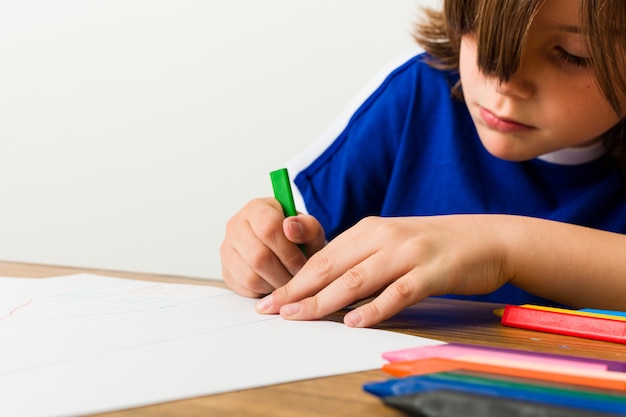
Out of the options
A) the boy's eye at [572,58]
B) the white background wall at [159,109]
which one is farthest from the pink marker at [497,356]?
the white background wall at [159,109]

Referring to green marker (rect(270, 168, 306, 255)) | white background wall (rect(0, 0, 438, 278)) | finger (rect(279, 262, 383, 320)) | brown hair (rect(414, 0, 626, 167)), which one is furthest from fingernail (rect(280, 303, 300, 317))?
white background wall (rect(0, 0, 438, 278))

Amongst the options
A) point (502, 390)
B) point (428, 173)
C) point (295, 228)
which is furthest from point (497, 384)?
point (428, 173)

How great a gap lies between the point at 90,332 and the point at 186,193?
1.08 m

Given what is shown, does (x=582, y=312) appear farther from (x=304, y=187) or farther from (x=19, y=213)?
(x=19, y=213)

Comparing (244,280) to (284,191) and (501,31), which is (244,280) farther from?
(501,31)

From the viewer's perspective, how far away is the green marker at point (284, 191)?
21.3 inches

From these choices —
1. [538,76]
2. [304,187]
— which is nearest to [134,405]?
[538,76]

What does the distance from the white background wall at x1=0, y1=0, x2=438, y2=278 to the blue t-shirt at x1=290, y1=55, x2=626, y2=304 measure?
450 millimetres

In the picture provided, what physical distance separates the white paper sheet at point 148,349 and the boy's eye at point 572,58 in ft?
0.94

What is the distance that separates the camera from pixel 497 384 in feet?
0.89

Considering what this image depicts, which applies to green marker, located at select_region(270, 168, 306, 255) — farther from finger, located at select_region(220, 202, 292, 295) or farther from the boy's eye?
the boy's eye

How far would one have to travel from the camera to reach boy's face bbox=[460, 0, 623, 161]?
0.56 m

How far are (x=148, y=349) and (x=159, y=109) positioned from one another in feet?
3.82

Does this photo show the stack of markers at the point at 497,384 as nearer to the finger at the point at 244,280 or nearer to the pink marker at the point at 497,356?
the pink marker at the point at 497,356
